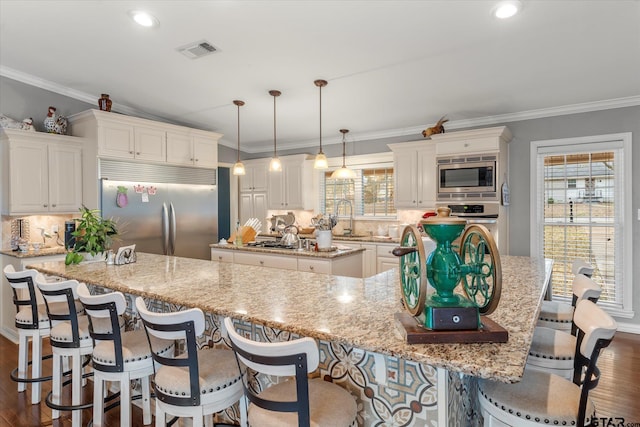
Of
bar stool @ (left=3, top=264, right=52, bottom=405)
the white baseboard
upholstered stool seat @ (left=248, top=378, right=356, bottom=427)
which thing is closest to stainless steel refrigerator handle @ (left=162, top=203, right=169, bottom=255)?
bar stool @ (left=3, top=264, right=52, bottom=405)

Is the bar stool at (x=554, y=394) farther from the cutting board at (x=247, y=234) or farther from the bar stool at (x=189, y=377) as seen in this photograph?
the cutting board at (x=247, y=234)

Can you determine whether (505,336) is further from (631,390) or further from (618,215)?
(618,215)

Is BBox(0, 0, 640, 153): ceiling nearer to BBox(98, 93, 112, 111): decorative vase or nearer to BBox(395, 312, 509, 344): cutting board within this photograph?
BBox(98, 93, 112, 111): decorative vase

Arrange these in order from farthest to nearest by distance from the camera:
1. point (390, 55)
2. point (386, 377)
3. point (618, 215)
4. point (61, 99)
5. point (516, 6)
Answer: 1. point (61, 99)
2. point (618, 215)
3. point (390, 55)
4. point (516, 6)
5. point (386, 377)

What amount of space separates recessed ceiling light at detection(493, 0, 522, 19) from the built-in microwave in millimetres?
2172

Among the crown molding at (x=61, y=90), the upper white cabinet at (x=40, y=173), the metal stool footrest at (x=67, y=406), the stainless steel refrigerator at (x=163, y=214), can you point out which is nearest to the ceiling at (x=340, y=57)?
the crown molding at (x=61, y=90)

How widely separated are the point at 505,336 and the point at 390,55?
8.70 ft

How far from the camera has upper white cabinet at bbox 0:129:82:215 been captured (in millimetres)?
3895

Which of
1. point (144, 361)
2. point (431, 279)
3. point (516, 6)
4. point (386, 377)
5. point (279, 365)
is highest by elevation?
point (516, 6)

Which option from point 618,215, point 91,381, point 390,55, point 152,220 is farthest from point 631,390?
point 152,220

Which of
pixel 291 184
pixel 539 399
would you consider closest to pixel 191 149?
Result: pixel 291 184

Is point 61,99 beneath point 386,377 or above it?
above

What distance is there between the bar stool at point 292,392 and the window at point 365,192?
177 inches

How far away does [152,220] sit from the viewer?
4680 millimetres
